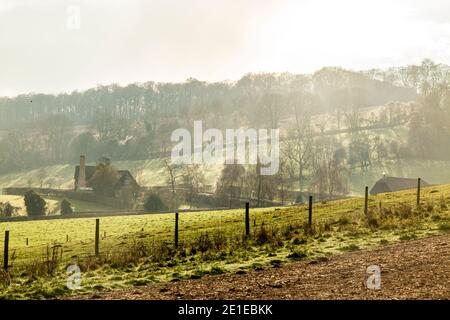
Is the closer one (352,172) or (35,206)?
(35,206)

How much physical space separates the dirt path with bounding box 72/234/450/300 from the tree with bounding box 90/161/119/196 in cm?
10315

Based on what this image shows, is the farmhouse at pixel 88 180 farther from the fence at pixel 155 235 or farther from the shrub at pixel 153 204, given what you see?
the fence at pixel 155 235

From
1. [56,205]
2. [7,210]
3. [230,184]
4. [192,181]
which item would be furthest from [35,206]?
[192,181]

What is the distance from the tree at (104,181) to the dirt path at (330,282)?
338 ft

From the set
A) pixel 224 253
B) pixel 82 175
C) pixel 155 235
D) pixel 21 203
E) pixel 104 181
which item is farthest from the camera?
pixel 82 175

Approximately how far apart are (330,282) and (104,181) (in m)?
107

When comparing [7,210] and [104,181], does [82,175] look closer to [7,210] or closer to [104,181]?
[104,181]

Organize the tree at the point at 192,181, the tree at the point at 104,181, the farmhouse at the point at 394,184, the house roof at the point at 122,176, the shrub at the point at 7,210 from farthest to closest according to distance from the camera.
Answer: the house roof at the point at 122,176 → the tree at the point at 192,181 → the tree at the point at 104,181 → the farmhouse at the point at 394,184 → the shrub at the point at 7,210

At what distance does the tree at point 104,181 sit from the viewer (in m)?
119

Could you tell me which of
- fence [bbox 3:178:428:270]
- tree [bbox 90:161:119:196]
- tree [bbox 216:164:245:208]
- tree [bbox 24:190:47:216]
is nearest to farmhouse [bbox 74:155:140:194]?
tree [bbox 90:161:119:196]

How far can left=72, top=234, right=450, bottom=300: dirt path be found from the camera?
48.7ft

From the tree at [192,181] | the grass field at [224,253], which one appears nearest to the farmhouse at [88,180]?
the tree at [192,181]

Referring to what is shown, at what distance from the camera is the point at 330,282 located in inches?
640
